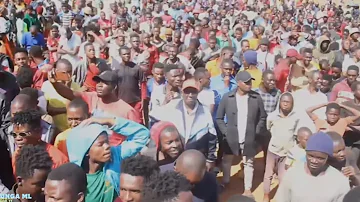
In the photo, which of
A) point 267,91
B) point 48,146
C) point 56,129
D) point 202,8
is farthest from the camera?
point 202,8

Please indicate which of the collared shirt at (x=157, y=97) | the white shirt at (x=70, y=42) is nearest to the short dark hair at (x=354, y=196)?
the collared shirt at (x=157, y=97)

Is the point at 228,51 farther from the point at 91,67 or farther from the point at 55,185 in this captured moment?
the point at 55,185

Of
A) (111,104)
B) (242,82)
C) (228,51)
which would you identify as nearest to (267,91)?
(242,82)

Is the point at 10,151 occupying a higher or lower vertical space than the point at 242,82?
lower

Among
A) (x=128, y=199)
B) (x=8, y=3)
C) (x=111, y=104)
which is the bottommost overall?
(x=128, y=199)

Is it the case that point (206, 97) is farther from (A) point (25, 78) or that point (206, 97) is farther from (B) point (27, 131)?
(B) point (27, 131)

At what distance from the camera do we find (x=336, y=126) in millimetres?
5746

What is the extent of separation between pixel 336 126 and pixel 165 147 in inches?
89.8

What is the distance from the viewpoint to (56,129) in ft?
17.2

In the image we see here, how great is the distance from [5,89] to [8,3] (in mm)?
10133

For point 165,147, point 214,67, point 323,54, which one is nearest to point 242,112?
point 165,147

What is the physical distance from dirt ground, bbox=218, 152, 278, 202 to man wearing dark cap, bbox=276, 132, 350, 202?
2.50 metres

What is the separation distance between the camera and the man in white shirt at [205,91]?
6598 millimetres

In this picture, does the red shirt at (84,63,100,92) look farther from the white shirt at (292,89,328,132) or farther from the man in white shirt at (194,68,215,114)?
the white shirt at (292,89,328,132)
